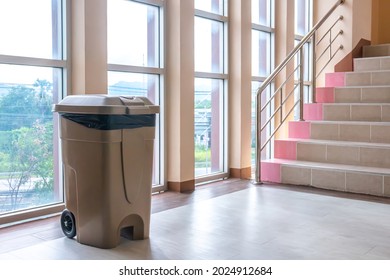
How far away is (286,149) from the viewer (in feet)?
16.2

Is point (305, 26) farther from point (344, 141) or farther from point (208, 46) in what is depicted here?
point (344, 141)

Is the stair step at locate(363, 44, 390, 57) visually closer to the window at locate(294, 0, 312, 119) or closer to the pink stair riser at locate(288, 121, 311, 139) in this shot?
the window at locate(294, 0, 312, 119)

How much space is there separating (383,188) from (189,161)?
1.80 metres

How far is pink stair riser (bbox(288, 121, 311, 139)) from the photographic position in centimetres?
507

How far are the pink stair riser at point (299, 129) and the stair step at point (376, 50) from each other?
2.04m

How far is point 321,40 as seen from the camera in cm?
634

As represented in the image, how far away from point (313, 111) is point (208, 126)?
1.34m

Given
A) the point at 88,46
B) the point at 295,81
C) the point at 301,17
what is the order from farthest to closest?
the point at 301,17, the point at 295,81, the point at 88,46

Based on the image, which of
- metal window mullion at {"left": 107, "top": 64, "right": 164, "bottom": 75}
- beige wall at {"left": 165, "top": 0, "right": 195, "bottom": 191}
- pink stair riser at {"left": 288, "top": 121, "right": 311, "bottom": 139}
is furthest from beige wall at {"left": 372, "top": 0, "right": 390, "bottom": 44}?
metal window mullion at {"left": 107, "top": 64, "right": 164, "bottom": 75}

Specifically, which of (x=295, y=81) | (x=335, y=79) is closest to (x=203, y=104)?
(x=295, y=81)

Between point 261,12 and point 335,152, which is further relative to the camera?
point 261,12

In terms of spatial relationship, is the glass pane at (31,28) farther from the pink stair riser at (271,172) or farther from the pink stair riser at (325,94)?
the pink stair riser at (325,94)

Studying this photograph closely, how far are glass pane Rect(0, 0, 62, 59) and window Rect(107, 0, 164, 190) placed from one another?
20.9 inches

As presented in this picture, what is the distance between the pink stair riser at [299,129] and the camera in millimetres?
5074
